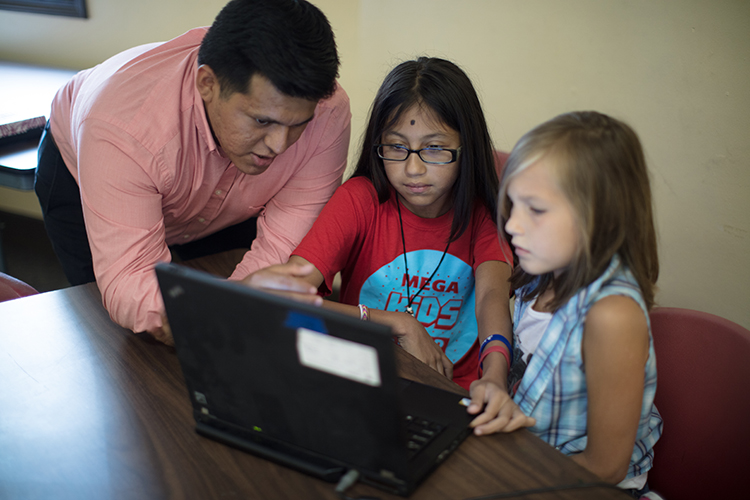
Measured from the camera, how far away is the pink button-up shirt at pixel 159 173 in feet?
3.84

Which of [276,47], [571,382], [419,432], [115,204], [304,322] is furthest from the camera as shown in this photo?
[115,204]

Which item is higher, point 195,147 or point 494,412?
point 195,147

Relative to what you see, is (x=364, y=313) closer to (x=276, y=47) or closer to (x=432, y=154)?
(x=432, y=154)

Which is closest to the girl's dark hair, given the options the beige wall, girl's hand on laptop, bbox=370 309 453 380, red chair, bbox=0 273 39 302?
girl's hand on laptop, bbox=370 309 453 380

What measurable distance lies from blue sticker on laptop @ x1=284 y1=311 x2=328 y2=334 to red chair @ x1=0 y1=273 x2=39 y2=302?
3.51 feet

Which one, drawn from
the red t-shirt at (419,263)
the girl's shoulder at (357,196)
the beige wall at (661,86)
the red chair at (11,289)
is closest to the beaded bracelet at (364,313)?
the red t-shirt at (419,263)

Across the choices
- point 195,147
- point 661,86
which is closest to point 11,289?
point 195,147

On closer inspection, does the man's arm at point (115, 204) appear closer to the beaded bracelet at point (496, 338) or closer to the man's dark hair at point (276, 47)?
the man's dark hair at point (276, 47)

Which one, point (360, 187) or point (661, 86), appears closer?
point (360, 187)

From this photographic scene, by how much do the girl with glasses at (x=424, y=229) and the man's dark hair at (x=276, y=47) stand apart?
0.22 metres

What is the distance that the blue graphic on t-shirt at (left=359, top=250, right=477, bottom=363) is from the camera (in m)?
1.38

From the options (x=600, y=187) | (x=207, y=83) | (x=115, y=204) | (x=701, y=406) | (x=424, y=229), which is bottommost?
(x=701, y=406)

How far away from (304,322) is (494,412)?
1.23 ft

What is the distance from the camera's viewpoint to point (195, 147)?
1.33 m
